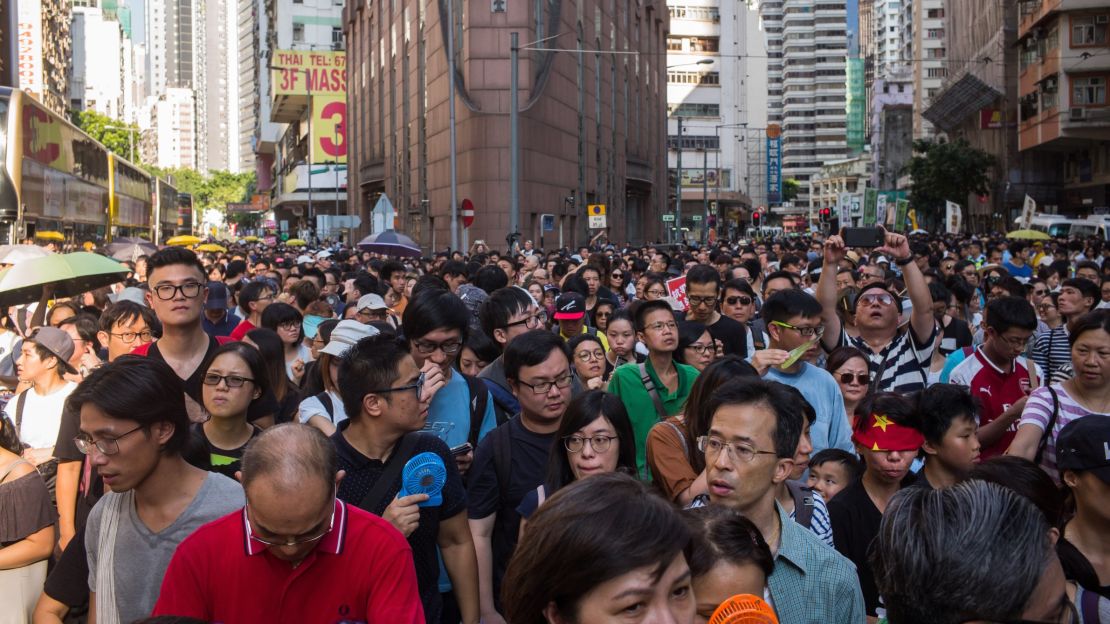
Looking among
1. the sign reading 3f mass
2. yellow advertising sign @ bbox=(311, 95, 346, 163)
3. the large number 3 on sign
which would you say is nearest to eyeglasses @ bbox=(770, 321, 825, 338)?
yellow advertising sign @ bbox=(311, 95, 346, 163)

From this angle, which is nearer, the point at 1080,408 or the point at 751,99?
the point at 1080,408

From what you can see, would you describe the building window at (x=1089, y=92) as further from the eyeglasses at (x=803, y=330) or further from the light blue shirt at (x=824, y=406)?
the light blue shirt at (x=824, y=406)

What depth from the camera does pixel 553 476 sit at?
4.59 m

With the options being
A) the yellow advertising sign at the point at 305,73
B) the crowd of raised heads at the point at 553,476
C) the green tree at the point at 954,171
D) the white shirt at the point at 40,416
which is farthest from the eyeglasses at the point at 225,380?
the yellow advertising sign at the point at 305,73

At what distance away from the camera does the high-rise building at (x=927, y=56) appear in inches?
4067

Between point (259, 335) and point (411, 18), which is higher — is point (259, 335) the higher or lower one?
the lower one

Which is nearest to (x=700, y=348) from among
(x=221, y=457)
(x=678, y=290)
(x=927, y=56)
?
(x=221, y=457)

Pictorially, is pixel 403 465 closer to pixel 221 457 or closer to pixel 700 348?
pixel 221 457

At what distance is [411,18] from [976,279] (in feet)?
128

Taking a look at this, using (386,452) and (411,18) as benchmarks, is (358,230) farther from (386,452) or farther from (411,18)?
(386,452)

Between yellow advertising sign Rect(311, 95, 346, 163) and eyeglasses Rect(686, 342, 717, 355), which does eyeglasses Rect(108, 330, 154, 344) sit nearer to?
eyeglasses Rect(686, 342, 717, 355)

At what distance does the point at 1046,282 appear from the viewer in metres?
13.5

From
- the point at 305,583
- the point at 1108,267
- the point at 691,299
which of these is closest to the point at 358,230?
the point at 1108,267

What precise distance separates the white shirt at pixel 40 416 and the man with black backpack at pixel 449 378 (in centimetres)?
199
